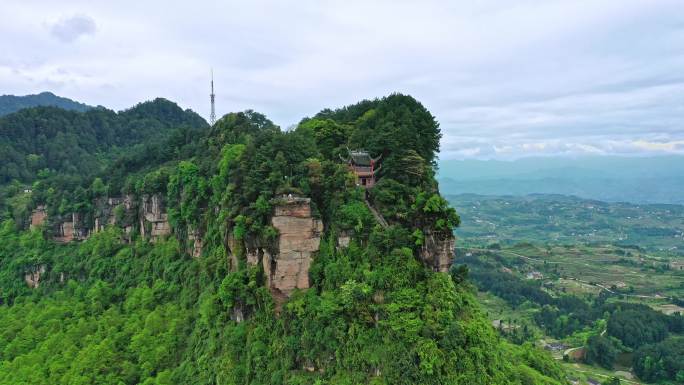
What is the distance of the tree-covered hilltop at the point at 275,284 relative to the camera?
3144cm

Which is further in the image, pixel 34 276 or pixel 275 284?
pixel 34 276

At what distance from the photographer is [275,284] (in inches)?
1364

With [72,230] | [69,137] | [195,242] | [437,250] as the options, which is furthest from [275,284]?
[69,137]

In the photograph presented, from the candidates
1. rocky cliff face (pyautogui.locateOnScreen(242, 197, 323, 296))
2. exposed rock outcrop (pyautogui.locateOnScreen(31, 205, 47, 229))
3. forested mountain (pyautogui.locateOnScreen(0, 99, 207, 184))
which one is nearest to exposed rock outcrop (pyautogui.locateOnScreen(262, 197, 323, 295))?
rocky cliff face (pyautogui.locateOnScreen(242, 197, 323, 296))

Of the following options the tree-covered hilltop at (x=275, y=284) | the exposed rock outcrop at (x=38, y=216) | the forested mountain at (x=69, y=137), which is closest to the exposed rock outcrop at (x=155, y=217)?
the tree-covered hilltop at (x=275, y=284)

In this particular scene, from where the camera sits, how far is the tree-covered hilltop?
31438 millimetres

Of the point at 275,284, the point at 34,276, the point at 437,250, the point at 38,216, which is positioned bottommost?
the point at 34,276

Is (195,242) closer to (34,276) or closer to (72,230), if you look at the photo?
(72,230)

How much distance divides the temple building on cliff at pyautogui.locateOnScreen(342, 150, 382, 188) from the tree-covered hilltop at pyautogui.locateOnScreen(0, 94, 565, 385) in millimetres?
992

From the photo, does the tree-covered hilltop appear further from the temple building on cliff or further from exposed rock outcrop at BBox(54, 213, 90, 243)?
exposed rock outcrop at BBox(54, 213, 90, 243)

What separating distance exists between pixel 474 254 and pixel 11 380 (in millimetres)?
132564

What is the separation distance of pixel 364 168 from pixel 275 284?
39.0ft

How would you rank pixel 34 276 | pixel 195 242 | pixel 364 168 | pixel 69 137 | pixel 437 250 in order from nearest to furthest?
pixel 437 250
pixel 364 168
pixel 195 242
pixel 34 276
pixel 69 137

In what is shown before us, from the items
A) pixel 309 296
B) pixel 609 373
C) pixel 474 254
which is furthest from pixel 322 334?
pixel 474 254
